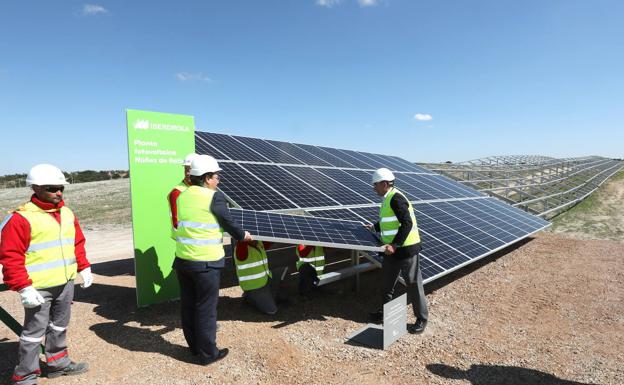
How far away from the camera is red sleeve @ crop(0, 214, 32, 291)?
138 inches

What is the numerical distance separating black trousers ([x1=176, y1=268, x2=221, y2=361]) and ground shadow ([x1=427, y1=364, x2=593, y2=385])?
2953 mm

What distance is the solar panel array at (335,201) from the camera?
6.06 m

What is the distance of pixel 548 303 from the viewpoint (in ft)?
23.0

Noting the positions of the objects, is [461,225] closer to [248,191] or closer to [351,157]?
[248,191]

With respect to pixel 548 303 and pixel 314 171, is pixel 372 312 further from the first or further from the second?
pixel 314 171

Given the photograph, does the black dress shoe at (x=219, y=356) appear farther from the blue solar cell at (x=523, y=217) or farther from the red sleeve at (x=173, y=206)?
the blue solar cell at (x=523, y=217)

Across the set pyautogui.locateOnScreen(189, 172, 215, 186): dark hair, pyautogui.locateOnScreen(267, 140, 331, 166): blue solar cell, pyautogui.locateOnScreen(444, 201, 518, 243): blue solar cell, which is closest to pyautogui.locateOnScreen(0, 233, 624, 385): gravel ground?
pyautogui.locateOnScreen(444, 201, 518, 243): blue solar cell

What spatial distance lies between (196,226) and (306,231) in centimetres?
173

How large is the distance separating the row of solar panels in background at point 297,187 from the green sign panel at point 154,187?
114 cm

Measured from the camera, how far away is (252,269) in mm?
6117

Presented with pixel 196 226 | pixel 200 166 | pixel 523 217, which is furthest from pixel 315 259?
pixel 523 217

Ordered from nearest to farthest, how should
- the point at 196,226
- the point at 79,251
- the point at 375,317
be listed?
the point at 196,226 → the point at 79,251 → the point at 375,317

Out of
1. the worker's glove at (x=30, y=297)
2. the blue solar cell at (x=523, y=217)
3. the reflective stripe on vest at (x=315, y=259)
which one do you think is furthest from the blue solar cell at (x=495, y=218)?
the worker's glove at (x=30, y=297)

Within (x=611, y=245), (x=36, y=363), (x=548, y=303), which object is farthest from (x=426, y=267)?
(x=611, y=245)
